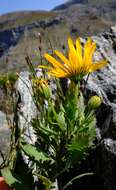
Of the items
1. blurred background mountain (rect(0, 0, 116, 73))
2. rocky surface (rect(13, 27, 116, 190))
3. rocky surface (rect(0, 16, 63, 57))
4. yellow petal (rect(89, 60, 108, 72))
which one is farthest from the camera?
rocky surface (rect(0, 16, 63, 57))

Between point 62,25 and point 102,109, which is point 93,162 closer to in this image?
point 102,109

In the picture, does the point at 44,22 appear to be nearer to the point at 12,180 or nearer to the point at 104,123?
the point at 104,123

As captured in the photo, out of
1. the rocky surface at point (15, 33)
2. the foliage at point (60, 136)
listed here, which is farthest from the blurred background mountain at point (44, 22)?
the foliage at point (60, 136)

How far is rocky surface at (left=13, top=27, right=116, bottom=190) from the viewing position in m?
3.41

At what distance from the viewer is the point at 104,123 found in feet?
12.7

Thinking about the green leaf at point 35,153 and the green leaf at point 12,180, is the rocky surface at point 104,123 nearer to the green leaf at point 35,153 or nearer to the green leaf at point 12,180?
the green leaf at point 35,153

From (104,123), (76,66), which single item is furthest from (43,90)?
(104,123)

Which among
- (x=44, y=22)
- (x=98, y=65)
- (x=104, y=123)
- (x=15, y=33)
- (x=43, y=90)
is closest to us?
(x=98, y=65)

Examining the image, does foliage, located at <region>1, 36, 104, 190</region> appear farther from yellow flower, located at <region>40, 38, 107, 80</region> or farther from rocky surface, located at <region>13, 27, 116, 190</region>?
rocky surface, located at <region>13, 27, 116, 190</region>

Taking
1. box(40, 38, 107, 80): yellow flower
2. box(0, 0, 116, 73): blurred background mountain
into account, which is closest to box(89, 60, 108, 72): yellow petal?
box(40, 38, 107, 80): yellow flower

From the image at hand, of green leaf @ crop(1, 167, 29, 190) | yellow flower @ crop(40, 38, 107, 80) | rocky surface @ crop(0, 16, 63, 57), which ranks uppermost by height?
yellow flower @ crop(40, 38, 107, 80)

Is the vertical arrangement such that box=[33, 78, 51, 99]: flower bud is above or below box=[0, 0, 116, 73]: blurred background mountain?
above

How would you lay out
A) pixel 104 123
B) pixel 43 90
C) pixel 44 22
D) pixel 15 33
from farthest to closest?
pixel 15 33 < pixel 44 22 < pixel 104 123 < pixel 43 90

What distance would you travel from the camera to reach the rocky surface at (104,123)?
3.41 metres
